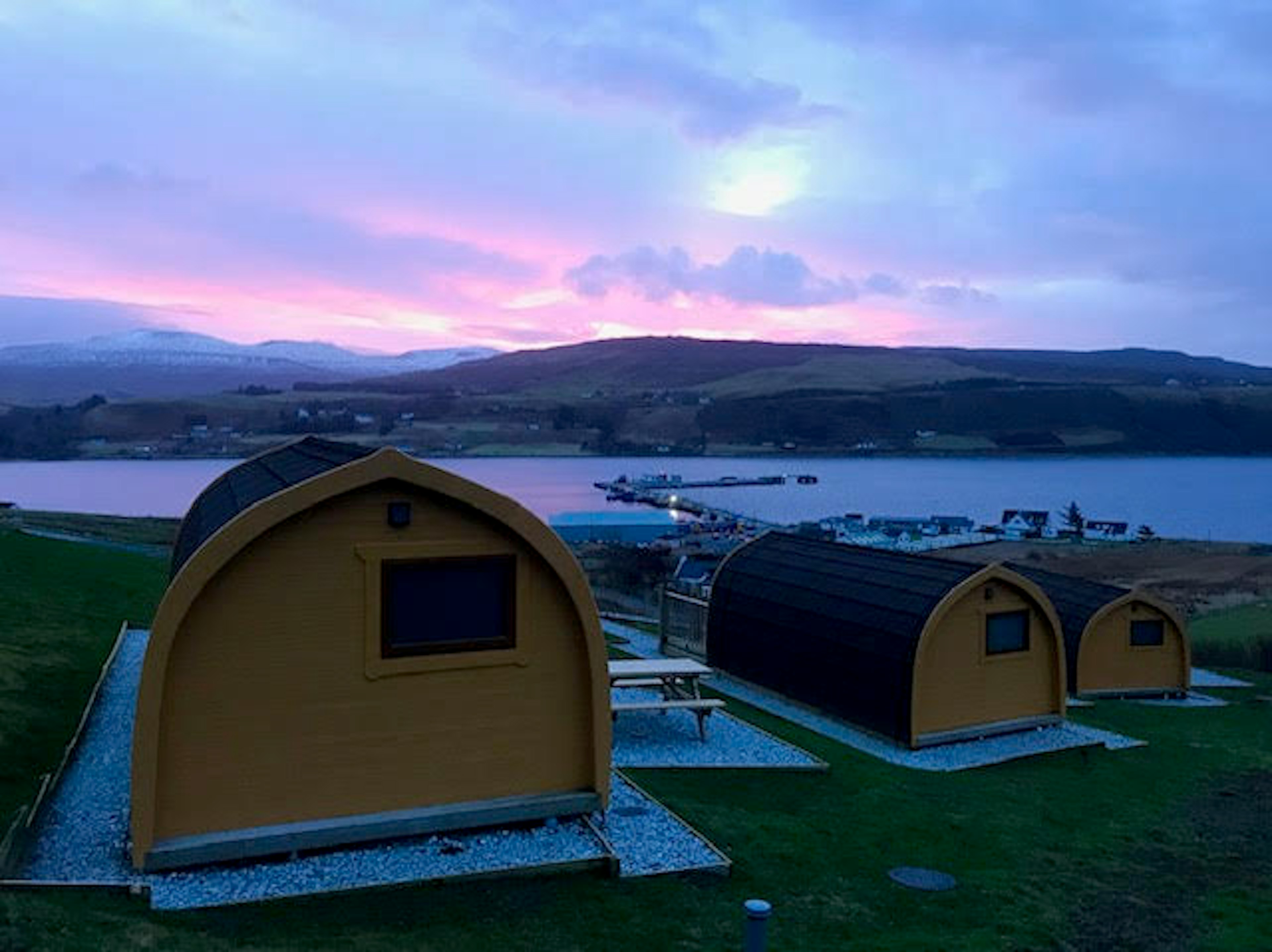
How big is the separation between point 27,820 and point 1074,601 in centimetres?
2071

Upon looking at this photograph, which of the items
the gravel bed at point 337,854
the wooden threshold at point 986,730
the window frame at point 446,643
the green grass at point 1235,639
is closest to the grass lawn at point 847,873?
the gravel bed at point 337,854

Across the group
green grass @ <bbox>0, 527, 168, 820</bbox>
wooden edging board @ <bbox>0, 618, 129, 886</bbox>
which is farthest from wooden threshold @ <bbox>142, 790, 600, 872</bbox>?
green grass @ <bbox>0, 527, 168, 820</bbox>

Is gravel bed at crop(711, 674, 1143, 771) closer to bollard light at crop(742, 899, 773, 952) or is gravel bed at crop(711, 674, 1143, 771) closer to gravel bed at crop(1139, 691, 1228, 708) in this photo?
gravel bed at crop(1139, 691, 1228, 708)

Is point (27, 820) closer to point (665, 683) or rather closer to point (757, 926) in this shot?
point (757, 926)

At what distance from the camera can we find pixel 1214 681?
25766mm

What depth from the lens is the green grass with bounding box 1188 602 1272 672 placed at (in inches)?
1185

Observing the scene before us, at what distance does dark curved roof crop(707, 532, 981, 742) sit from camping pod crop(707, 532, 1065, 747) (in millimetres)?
23

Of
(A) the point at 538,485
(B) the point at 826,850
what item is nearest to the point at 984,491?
(A) the point at 538,485

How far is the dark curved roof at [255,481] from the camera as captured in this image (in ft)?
36.3

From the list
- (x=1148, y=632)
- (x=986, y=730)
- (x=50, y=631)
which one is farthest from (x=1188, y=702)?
(x=50, y=631)

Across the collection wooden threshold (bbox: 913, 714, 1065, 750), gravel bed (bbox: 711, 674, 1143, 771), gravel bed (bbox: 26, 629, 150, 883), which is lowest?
gravel bed (bbox: 711, 674, 1143, 771)

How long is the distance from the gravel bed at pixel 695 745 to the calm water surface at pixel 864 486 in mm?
68579

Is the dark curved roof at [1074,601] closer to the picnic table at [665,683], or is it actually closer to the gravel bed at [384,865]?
the picnic table at [665,683]

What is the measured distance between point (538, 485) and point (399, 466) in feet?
390
